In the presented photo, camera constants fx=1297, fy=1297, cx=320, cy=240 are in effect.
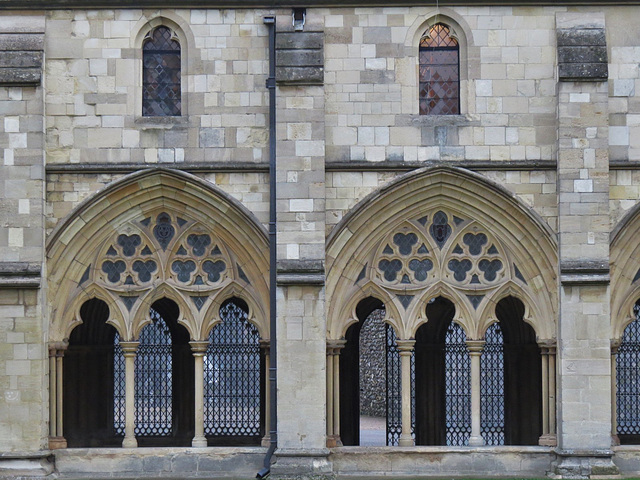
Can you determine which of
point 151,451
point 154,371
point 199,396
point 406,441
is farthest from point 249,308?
point 154,371

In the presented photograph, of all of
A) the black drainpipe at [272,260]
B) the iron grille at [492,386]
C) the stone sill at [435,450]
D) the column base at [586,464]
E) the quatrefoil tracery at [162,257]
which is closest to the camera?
the column base at [586,464]

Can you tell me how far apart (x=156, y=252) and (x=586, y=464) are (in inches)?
263

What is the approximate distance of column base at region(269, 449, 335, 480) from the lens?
17625 mm

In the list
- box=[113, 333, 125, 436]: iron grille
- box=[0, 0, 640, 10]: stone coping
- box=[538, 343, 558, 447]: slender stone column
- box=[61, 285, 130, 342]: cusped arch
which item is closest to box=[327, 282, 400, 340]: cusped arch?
box=[538, 343, 558, 447]: slender stone column

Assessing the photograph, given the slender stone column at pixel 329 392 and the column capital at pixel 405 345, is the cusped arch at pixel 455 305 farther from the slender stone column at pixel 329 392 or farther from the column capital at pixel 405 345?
the slender stone column at pixel 329 392

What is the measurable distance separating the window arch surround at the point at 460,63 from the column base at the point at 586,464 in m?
4.98

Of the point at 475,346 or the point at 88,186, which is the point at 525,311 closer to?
the point at 475,346

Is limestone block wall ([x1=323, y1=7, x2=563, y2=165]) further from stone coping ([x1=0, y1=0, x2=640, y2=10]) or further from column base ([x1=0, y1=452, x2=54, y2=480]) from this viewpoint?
column base ([x1=0, y1=452, x2=54, y2=480])

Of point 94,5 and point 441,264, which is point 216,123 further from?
point 441,264

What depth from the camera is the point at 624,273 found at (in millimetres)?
18391

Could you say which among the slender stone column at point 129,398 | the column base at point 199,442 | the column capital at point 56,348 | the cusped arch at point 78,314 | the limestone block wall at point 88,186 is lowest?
the column base at point 199,442

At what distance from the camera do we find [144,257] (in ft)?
60.8

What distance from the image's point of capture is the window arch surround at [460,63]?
1834cm

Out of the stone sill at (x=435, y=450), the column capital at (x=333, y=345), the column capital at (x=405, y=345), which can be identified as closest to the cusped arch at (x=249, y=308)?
the column capital at (x=333, y=345)
